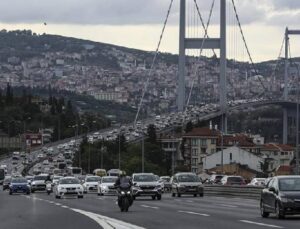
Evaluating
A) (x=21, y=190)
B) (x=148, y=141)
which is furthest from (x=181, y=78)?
(x=21, y=190)

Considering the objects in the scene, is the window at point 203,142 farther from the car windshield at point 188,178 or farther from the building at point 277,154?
the car windshield at point 188,178

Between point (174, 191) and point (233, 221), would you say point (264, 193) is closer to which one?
point (233, 221)

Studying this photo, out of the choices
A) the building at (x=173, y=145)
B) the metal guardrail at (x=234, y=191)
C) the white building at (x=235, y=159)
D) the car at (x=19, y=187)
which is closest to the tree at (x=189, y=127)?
the building at (x=173, y=145)

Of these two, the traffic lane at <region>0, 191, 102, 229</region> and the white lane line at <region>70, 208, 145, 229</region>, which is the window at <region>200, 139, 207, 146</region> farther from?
the white lane line at <region>70, 208, 145, 229</region>

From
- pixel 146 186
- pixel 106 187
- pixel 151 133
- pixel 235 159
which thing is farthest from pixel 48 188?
pixel 235 159

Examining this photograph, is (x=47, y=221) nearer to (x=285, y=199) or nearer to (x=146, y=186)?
(x=285, y=199)

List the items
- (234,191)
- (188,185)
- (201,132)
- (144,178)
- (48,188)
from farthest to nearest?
(201,132), (48,188), (188,185), (234,191), (144,178)
